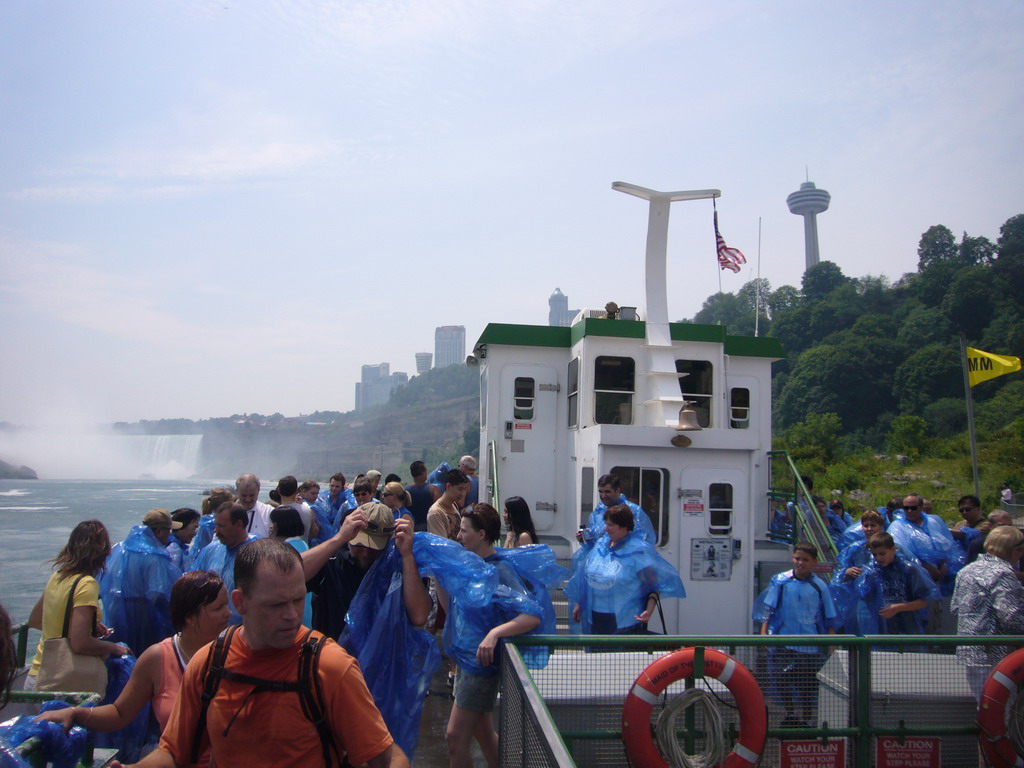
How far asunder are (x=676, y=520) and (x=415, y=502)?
9.67 feet

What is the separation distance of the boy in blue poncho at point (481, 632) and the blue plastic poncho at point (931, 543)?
17.0 ft

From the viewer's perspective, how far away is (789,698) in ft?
14.5

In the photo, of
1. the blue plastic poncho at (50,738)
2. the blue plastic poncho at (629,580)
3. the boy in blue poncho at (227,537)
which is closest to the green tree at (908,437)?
the blue plastic poncho at (629,580)

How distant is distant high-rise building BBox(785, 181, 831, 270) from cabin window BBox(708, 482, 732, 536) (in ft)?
625

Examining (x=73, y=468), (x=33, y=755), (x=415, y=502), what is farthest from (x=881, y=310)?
(x=73, y=468)

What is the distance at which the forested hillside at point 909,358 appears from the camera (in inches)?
2046

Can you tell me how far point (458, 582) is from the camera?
4.04m

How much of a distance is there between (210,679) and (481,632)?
1730 millimetres

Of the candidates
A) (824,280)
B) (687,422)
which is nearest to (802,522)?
(687,422)

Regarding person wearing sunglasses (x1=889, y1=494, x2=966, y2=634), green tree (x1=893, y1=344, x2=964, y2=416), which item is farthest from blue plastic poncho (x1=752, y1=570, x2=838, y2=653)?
green tree (x1=893, y1=344, x2=964, y2=416)

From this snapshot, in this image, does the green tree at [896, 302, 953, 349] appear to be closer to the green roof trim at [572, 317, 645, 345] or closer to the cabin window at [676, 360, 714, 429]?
the cabin window at [676, 360, 714, 429]

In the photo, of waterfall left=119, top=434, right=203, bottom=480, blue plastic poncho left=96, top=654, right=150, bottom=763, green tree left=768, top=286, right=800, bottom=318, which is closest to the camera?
blue plastic poncho left=96, top=654, right=150, bottom=763

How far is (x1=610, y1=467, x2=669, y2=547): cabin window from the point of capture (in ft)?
Result: 27.5

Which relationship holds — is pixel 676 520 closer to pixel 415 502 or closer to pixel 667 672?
pixel 415 502
